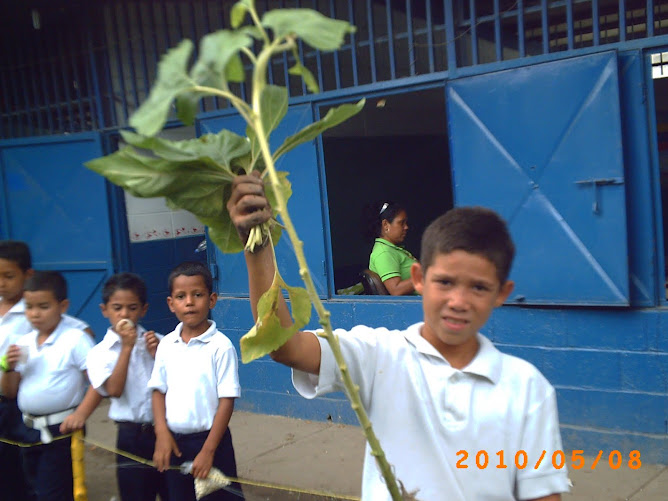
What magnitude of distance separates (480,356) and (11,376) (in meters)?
2.63

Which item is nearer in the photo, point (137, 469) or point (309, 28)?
point (309, 28)

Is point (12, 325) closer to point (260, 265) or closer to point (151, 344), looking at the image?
point (151, 344)

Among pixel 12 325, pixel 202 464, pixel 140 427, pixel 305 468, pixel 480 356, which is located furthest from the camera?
pixel 305 468

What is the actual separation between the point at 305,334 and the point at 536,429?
0.55 m

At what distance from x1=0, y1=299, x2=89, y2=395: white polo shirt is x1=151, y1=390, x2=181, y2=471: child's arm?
2.35 ft

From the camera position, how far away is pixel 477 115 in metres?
4.58

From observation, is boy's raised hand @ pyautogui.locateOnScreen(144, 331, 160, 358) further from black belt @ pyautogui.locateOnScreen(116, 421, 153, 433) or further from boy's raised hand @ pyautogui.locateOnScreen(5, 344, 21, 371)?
boy's raised hand @ pyautogui.locateOnScreen(5, 344, 21, 371)

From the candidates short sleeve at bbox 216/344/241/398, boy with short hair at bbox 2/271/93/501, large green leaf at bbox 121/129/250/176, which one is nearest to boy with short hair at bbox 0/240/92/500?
boy with short hair at bbox 2/271/93/501

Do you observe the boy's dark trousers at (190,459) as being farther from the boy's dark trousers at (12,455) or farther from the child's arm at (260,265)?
the child's arm at (260,265)

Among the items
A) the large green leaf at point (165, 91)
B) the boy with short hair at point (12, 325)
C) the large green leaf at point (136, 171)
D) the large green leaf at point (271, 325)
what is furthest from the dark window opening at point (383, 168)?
the large green leaf at point (165, 91)

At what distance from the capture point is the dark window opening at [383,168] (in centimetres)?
729

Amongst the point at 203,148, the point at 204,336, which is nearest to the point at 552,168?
the point at 204,336

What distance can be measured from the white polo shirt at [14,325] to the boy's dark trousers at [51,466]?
19.1 inches

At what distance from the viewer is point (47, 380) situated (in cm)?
352
